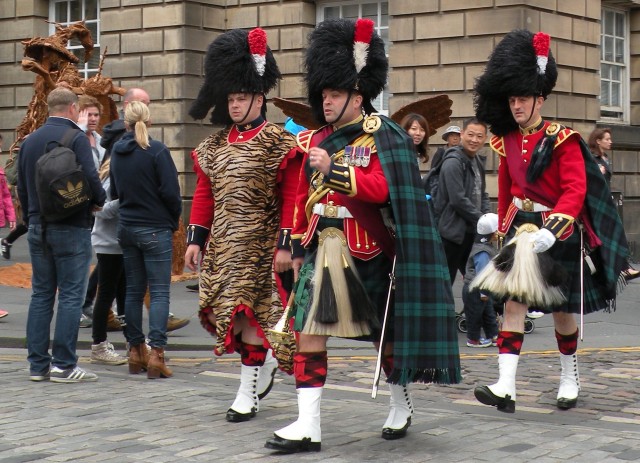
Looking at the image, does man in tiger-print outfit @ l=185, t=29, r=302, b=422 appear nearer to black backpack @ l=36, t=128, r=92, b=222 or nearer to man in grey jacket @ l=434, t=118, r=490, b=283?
black backpack @ l=36, t=128, r=92, b=222

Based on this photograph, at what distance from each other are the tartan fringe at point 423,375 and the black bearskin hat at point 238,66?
186cm

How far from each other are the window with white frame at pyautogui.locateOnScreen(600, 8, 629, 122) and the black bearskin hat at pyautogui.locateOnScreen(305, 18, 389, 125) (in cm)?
1433

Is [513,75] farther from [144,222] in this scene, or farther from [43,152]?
[43,152]

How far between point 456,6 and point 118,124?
31.1ft

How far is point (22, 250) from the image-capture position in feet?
61.8

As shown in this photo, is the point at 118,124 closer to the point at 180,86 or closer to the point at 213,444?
the point at 213,444

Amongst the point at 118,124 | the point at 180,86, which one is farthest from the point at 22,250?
the point at 118,124

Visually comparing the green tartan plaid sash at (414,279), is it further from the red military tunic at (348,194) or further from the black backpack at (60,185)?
the black backpack at (60,185)

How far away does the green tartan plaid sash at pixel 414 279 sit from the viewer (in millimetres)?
5777

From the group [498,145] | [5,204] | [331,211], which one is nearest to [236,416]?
[331,211]

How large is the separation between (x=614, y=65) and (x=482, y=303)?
37.5 ft

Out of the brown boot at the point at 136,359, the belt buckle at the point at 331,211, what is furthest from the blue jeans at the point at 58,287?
the belt buckle at the point at 331,211

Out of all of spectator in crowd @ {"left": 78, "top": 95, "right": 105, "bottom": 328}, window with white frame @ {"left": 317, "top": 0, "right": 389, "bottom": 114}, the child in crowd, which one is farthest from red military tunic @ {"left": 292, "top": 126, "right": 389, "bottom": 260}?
window with white frame @ {"left": 317, "top": 0, "right": 389, "bottom": 114}

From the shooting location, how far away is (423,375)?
5.85 m
